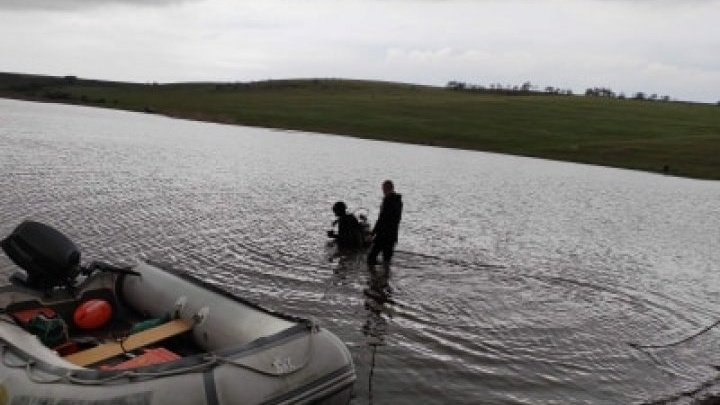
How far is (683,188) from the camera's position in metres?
40.7

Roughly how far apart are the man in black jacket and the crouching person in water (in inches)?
65.1

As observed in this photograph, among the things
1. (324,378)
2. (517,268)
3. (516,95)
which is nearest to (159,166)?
(517,268)

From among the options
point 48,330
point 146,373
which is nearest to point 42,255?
point 48,330

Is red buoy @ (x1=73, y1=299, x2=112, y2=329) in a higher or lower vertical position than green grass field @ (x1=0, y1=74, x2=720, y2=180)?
lower

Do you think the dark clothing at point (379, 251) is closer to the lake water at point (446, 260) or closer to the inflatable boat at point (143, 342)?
the lake water at point (446, 260)

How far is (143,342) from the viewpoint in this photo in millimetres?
8344

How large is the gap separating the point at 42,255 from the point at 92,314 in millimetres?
1005

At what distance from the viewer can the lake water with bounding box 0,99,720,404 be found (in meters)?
9.97

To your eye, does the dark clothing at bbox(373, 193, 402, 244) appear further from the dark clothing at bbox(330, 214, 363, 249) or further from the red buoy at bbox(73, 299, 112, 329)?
the red buoy at bbox(73, 299, 112, 329)

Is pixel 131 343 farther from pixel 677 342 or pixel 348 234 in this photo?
pixel 348 234

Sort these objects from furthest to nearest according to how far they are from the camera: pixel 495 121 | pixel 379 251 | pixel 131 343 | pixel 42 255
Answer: pixel 495 121 < pixel 379 251 < pixel 42 255 < pixel 131 343

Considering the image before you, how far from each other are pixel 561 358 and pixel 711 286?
24.8 ft

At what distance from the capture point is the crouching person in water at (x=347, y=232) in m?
17.3

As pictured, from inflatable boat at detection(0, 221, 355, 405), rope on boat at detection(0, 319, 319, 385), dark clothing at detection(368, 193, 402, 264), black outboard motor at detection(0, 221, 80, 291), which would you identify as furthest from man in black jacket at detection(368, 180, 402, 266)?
rope on boat at detection(0, 319, 319, 385)
